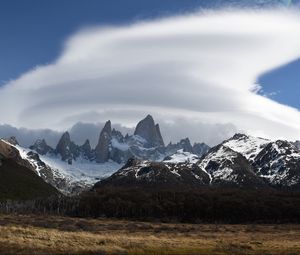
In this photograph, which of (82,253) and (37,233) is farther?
(37,233)

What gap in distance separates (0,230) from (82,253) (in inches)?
732

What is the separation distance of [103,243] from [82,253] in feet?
30.6

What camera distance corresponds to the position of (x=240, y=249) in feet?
198

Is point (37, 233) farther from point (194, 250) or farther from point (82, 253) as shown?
point (194, 250)

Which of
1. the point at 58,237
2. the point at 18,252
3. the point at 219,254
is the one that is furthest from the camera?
the point at 58,237

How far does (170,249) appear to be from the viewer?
55.7m

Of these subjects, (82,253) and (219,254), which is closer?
(82,253)

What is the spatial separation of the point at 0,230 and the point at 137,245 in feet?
58.6

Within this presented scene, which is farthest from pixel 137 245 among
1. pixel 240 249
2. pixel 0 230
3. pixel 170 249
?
pixel 0 230

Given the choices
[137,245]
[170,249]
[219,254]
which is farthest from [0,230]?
[219,254]

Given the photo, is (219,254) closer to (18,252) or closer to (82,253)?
(82,253)

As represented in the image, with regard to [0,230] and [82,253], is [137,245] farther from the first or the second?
[0,230]

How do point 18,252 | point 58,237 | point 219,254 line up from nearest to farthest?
1. point 18,252
2. point 219,254
3. point 58,237

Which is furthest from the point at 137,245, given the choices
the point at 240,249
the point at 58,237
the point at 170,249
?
the point at 240,249
